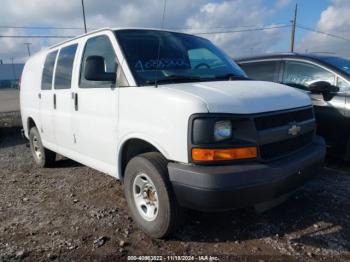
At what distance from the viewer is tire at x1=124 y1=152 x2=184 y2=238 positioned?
3045 millimetres

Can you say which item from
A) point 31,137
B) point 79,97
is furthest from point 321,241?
point 31,137

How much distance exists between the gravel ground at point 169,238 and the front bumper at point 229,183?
1.81 ft

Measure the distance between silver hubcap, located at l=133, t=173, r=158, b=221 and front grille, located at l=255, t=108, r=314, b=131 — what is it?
1.14 metres

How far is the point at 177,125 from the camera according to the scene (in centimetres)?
288

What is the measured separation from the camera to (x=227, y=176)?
2715mm

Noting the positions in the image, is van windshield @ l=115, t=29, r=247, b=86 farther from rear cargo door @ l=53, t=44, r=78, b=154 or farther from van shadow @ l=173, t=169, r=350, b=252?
van shadow @ l=173, t=169, r=350, b=252

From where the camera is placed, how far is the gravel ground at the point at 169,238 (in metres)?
3.15

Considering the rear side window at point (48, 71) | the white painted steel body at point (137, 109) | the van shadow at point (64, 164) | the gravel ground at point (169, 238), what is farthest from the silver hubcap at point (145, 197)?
the van shadow at point (64, 164)

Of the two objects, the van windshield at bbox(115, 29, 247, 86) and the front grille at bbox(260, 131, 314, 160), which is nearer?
the front grille at bbox(260, 131, 314, 160)

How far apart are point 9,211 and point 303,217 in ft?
11.3

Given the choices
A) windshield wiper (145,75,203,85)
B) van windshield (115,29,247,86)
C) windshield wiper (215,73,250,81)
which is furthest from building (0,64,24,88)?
windshield wiper (145,75,203,85)

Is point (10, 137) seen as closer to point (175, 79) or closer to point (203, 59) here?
point (203, 59)

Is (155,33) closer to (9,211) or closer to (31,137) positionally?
(9,211)

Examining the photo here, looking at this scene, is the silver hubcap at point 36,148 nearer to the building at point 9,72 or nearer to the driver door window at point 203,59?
the driver door window at point 203,59
